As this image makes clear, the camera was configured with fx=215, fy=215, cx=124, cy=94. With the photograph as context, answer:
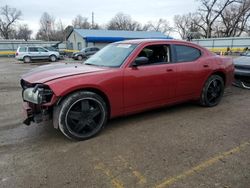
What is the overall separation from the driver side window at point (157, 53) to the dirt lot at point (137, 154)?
1.16 m

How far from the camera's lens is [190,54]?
468cm

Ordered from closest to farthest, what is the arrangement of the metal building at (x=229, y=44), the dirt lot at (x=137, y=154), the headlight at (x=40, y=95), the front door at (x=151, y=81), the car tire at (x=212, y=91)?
the dirt lot at (x=137, y=154) → the headlight at (x=40, y=95) → the front door at (x=151, y=81) → the car tire at (x=212, y=91) → the metal building at (x=229, y=44)

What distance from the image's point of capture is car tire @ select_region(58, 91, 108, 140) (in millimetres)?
3236

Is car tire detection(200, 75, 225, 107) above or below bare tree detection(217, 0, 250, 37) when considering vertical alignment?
below

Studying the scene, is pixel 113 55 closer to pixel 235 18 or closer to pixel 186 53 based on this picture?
pixel 186 53

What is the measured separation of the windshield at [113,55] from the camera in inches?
153

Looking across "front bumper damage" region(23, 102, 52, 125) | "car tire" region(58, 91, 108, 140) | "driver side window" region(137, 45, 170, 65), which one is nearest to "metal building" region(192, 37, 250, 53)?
"driver side window" region(137, 45, 170, 65)

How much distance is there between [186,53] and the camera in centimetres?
462

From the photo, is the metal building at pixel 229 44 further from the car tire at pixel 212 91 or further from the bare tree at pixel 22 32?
the bare tree at pixel 22 32

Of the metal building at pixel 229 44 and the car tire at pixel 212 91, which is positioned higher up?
the metal building at pixel 229 44

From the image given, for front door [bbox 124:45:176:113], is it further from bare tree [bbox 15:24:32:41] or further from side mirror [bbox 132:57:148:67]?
bare tree [bbox 15:24:32:41]

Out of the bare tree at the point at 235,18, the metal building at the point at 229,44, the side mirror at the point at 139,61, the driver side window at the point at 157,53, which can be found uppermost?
the bare tree at the point at 235,18

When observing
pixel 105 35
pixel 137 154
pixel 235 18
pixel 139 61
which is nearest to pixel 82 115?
pixel 137 154

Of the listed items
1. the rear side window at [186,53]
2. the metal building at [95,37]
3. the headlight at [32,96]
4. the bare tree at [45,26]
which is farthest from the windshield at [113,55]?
the bare tree at [45,26]
